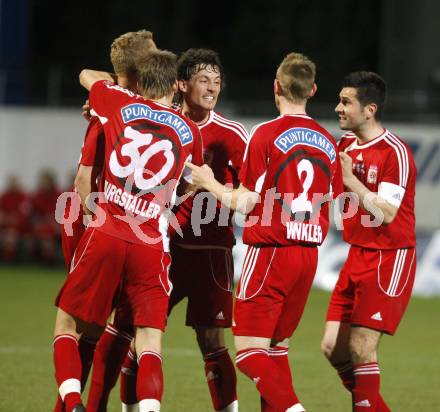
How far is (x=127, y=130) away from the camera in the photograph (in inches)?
240

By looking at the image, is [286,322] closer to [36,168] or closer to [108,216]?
[108,216]

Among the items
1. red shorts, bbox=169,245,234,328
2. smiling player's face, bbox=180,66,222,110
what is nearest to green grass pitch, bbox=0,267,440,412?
red shorts, bbox=169,245,234,328

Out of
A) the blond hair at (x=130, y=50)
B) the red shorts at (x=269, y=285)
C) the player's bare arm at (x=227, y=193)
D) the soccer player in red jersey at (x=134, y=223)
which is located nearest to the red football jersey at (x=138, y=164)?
the soccer player in red jersey at (x=134, y=223)

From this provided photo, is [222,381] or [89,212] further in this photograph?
[222,381]

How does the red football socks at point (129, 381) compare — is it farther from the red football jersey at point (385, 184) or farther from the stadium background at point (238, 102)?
the red football jersey at point (385, 184)

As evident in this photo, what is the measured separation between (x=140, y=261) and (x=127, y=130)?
2.51ft

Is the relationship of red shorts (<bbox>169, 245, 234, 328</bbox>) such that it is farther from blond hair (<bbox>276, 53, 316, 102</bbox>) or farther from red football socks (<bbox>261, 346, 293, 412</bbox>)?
blond hair (<bbox>276, 53, 316, 102</bbox>)

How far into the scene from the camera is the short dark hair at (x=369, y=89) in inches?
267

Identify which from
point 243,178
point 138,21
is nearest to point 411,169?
point 243,178

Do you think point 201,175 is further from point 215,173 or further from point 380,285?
point 380,285

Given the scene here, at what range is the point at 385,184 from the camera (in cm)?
657

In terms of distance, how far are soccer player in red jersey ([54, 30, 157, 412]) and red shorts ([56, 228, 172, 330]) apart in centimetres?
37

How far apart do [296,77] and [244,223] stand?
3.11 feet

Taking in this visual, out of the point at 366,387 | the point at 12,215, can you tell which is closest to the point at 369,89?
the point at 366,387
